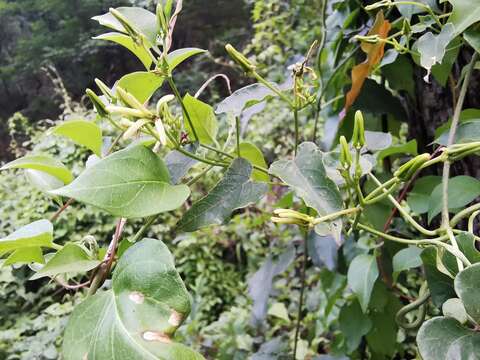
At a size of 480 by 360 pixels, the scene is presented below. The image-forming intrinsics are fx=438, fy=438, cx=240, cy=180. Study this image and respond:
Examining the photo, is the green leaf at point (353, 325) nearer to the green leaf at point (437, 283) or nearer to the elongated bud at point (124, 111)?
the green leaf at point (437, 283)

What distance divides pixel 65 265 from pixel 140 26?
0.15 meters

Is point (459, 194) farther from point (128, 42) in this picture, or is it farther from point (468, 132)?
point (128, 42)

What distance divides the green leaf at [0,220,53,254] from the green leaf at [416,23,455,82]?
0.90ft

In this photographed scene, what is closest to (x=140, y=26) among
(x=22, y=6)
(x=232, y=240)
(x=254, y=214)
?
(x=254, y=214)

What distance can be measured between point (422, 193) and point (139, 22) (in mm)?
334

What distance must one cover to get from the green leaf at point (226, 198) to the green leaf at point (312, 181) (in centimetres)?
4

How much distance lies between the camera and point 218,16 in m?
4.74

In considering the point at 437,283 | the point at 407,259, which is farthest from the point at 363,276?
the point at 437,283

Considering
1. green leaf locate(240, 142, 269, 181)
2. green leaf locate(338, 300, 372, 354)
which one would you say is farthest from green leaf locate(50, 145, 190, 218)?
green leaf locate(338, 300, 372, 354)

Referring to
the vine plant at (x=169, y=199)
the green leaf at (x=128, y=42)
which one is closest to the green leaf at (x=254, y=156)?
the vine plant at (x=169, y=199)

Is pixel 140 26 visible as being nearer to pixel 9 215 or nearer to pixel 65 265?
pixel 65 265

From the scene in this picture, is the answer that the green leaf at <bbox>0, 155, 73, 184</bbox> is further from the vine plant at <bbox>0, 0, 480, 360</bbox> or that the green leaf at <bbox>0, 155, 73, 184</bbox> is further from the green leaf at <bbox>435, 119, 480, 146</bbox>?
the green leaf at <bbox>435, 119, 480, 146</bbox>

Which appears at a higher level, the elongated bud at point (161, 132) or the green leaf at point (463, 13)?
the green leaf at point (463, 13)

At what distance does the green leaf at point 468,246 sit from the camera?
23 cm
